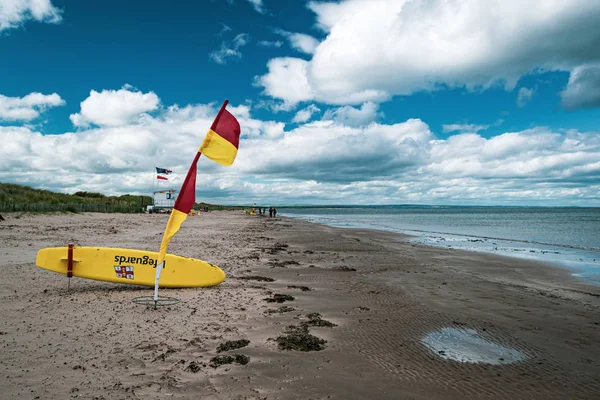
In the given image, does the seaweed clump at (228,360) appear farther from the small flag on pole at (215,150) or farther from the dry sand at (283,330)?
the small flag on pole at (215,150)

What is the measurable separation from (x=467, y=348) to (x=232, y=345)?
10.7ft

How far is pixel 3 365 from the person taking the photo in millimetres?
3854

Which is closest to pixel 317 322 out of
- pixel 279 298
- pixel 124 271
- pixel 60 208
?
pixel 279 298

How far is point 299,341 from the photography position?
16.0 ft

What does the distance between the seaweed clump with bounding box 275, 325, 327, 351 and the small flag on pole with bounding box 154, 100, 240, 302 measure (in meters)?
2.45

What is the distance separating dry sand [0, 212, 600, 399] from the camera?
145 inches

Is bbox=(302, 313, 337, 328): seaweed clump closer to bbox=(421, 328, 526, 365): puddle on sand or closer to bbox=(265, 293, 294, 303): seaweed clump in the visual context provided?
bbox=(265, 293, 294, 303): seaweed clump

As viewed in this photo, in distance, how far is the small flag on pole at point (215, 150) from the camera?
19.4ft

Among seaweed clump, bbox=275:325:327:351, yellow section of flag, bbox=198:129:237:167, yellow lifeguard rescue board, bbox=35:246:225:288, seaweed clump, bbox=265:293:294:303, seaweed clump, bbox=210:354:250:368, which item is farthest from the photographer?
yellow lifeguard rescue board, bbox=35:246:225:288

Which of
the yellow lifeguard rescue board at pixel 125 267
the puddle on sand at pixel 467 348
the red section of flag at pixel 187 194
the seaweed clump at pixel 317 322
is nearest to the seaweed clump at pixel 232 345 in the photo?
the seaweed clump at pixel 317 322

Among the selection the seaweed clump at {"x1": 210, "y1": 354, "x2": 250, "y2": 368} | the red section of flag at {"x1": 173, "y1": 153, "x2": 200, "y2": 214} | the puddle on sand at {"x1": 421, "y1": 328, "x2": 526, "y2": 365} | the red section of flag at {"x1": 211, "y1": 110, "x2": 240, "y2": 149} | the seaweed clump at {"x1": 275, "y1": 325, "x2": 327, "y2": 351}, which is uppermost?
the red section of flag at {"x1": 211, "y1": 110, "x2": 240, "y2": 149}

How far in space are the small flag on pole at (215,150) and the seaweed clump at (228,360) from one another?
238 cm

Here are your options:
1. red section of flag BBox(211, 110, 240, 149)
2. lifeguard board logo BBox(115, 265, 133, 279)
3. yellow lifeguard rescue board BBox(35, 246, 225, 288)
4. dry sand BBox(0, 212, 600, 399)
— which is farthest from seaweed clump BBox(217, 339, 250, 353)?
lifeguard board logo BBox(115, 265, 133, 279)

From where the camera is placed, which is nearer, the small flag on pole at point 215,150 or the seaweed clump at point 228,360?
the seaweed clump at point 228,360
